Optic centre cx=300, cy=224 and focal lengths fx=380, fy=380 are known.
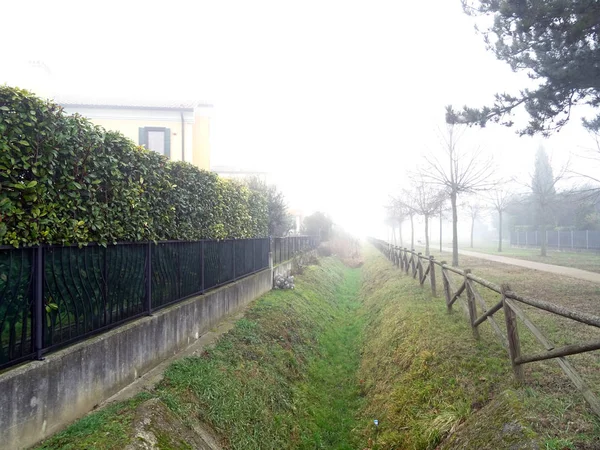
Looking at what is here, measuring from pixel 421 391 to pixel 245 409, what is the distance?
7.83ft

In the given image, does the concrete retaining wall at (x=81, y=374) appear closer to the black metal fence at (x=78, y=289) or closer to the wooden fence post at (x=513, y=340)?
the black metal fence at (x=78, y=289)

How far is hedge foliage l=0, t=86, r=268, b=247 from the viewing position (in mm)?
3561

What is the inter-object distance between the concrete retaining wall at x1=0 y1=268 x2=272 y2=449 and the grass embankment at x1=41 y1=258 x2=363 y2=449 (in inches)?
8.3

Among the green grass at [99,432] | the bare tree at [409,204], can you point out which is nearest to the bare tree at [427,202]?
the bare tree at [409,204]

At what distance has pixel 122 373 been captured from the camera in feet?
14.6

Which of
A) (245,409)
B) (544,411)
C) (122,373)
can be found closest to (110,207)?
(122,373)

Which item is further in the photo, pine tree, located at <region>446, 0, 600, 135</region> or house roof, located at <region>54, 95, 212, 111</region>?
house roof, located at <region>54, 95, 212, 111</region>

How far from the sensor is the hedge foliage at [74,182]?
3561mm

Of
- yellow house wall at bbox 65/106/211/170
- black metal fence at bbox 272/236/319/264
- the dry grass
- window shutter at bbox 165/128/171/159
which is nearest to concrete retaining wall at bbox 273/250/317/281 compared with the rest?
black metal fence at bbox 272/236/319/264

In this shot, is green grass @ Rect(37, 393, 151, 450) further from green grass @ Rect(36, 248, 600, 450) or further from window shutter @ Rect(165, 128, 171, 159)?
window shutter @ Rect(165, 128, 171, 159)

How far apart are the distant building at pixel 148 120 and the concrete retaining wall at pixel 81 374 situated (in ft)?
53.8

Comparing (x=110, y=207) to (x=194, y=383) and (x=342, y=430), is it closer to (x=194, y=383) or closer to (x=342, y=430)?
(x=194, y=383)

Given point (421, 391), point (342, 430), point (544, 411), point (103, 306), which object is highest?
point (103, 306)

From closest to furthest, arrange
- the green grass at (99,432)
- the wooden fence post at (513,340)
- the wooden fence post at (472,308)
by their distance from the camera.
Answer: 1. the green grass at (99,432)
2. the wooden fence post at (513,340)
3. the wooden fence post at (472,308)
